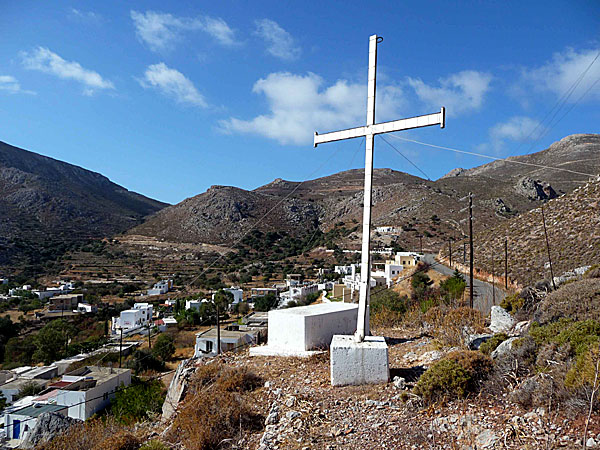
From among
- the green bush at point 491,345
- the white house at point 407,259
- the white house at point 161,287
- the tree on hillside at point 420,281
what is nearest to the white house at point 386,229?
A: the white house at point 407,259

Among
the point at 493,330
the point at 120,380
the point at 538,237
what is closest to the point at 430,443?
the point at 493,330

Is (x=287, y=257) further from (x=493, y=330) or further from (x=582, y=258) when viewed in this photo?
(x=493, y=330)

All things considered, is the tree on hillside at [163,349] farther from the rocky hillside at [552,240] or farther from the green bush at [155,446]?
the green bush at [155,446]

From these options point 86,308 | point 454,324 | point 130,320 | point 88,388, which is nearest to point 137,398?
point 88,388

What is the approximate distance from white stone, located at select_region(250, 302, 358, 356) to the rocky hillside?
13.2 meters

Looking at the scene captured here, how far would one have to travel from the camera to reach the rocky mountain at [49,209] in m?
63.1

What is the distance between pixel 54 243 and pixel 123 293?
72.7ft

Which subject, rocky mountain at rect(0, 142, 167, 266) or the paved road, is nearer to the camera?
the paved road

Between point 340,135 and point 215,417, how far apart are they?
15.6 feet

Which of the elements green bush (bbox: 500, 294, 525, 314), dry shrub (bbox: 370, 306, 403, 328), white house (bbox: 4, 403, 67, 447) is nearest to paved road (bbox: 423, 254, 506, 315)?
green bush (bbox: 500, 294, 525, 314)

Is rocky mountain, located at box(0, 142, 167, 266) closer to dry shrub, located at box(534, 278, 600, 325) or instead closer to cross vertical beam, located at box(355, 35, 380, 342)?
cross vertical beam, located at box(355, 35, 380, 342)

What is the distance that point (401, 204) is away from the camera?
2640 inches

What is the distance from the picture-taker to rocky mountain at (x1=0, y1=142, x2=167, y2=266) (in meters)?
63.1

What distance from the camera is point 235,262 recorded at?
67312 mm
